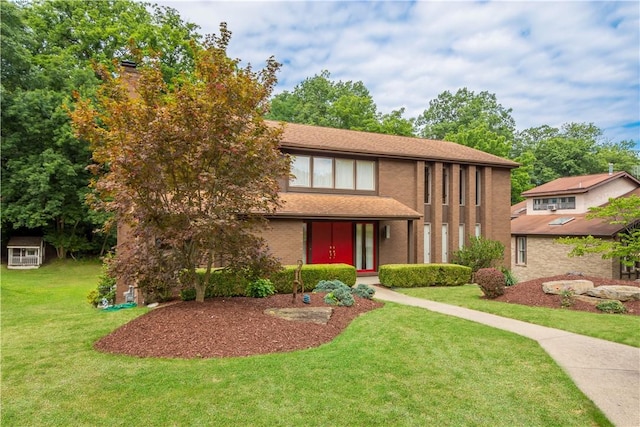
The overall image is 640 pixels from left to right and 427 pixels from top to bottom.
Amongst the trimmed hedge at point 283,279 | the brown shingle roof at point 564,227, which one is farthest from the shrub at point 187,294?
the brown shingle roof at point 564,227

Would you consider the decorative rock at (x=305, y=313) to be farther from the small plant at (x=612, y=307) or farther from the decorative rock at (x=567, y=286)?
the small plant at (x=612, y=307)

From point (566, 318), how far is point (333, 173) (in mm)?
10759

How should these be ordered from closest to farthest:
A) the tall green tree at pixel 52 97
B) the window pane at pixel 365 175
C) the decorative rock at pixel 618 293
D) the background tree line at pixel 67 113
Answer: the decorative rock at pixel 618 293, the window pane at pixel 365 175, the tall green tree at pixel 52 97, the background tree line at pixel 67 113

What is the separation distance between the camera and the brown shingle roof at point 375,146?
1627 cm

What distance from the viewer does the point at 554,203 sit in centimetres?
2419

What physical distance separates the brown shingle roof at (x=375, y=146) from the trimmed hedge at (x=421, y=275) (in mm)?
5903

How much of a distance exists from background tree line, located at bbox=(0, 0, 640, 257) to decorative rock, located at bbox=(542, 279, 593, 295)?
18500 millimetres

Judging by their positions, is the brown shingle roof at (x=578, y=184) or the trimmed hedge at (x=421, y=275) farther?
the brown shingle roof at (x=578, y=184)

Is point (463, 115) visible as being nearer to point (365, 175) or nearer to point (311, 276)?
point (365, 175)

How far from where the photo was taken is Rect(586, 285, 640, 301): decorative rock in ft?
32.7

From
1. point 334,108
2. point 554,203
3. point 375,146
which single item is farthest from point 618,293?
point 334,108

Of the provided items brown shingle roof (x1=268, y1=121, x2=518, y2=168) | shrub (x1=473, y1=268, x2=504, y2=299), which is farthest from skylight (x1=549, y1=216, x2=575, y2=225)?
shrub (x1=473, y1=268, x2=504, y2=299)

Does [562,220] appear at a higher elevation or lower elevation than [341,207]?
lower

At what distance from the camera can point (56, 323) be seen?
8.23m
